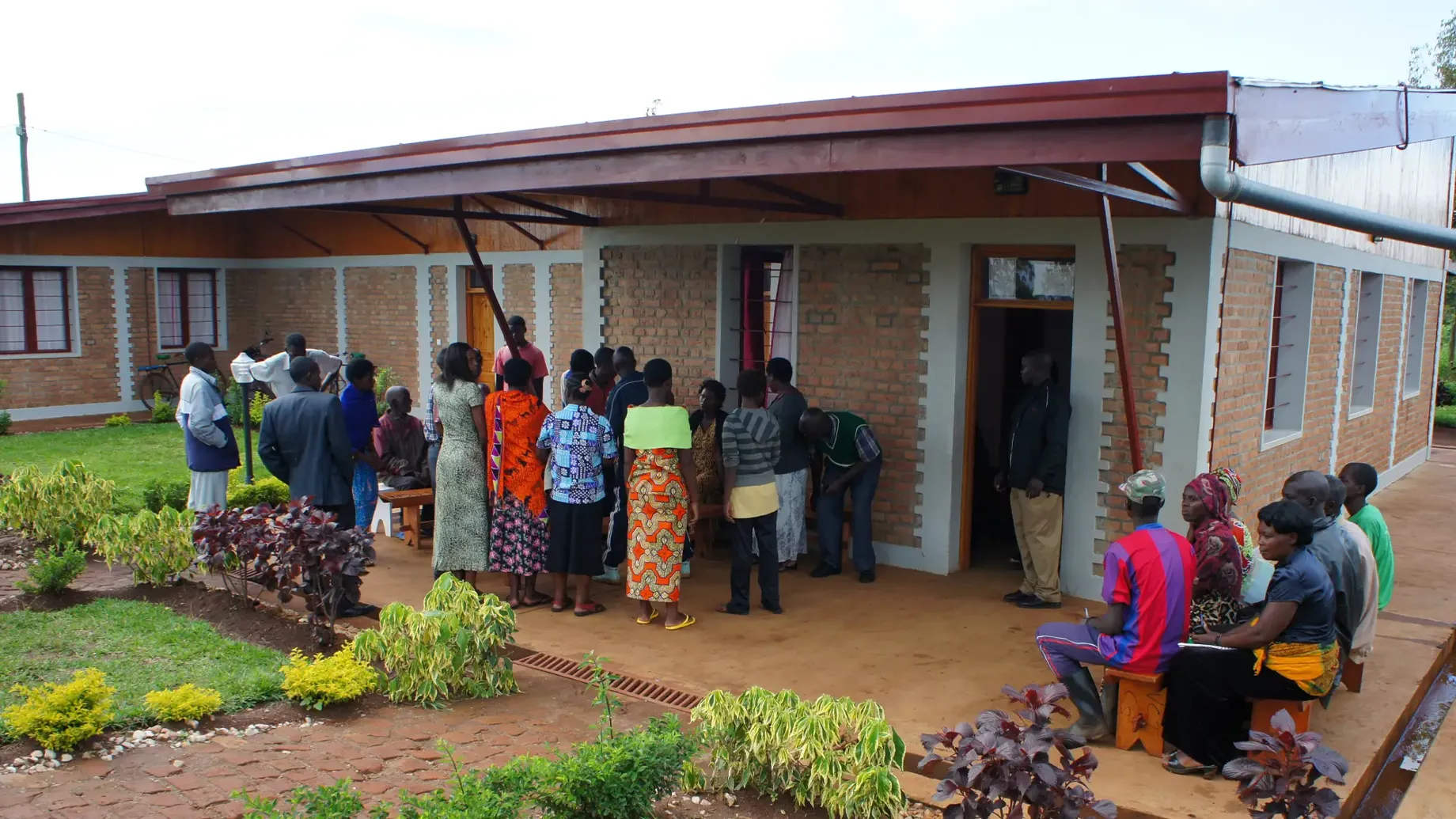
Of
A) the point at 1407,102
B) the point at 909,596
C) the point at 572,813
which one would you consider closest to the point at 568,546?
the point at 909,596

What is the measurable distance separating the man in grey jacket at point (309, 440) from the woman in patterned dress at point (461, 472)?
2.14ft

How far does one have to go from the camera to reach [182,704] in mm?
5094

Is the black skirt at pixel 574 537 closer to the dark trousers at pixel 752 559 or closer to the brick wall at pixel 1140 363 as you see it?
the dark trousers at pixel 752 559

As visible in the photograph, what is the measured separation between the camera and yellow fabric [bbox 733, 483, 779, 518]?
6969 millimetres

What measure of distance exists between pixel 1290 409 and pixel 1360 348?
336cm

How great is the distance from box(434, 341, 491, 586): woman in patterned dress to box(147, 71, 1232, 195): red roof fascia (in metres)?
1.48

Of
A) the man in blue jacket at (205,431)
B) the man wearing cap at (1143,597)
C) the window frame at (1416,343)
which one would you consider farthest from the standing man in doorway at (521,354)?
the window frame at (1416,343)

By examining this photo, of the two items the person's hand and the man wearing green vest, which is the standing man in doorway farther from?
the person's hand

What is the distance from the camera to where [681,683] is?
602 centimetres

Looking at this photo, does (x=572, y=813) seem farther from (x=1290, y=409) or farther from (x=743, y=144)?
(x=1290, y=409)

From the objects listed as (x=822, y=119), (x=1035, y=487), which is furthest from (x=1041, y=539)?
(x=822, y=119)

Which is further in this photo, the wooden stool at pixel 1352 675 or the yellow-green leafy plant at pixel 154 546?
the yellow-green leafy plant at pixel 154 546

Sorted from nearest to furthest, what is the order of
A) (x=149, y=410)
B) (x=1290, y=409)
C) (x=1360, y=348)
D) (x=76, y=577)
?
1. (x=76, y=577)
2. (x=1290, y=409)
3. (x=1360, y=348)
4. (x=149, y=410)

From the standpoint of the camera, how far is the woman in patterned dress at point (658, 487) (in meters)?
6.68
